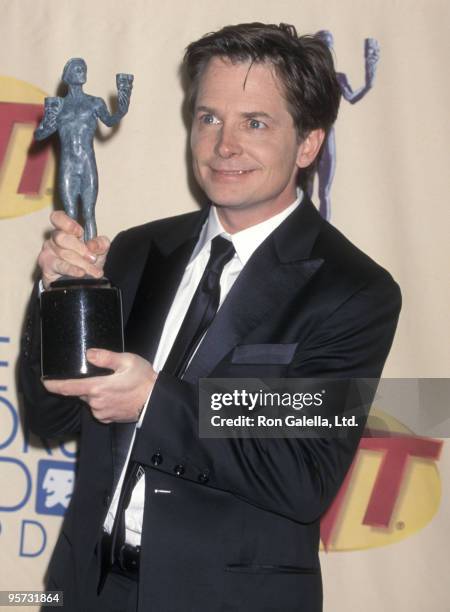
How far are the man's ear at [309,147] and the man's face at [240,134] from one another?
8 cm

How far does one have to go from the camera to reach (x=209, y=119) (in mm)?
1836

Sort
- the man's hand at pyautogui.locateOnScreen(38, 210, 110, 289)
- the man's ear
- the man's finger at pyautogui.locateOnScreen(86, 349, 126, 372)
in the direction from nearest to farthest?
1. the man's finger at pyautogui.locateOnScreen(86, 349, 126, 372)
2. the man's hand at pyautogui.locateOnScreen(38, 210, 110, 289)
3. the man's ear

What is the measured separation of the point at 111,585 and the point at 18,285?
46.8 inches

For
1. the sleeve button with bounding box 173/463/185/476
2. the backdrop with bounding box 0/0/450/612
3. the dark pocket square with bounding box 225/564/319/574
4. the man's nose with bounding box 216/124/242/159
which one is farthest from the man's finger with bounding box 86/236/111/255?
the backdrop with bounding box 0/0/450/612

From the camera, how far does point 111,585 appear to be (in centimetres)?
175

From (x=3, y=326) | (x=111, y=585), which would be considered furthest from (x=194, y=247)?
(x=3, y=326)

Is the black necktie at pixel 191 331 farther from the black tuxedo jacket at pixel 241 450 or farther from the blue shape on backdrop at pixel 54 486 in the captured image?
the blue shape on backdrop at pixel 54 486

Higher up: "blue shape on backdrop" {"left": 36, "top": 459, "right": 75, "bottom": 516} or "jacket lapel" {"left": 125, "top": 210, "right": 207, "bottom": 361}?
"jacket lapel" {"left": 125, "top": 210, "right": 207, "bottom": 361}

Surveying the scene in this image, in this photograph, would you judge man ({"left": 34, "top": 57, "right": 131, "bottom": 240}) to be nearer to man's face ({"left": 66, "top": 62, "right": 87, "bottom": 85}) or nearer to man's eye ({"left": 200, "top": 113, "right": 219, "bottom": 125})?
man's face ({"left": 66, "top": 62, "right": 87, "bottom": 85})

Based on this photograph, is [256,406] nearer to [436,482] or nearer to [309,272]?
[309,272]

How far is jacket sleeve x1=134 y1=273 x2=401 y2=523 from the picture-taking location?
5.16 ft

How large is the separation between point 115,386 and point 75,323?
0.49 ft

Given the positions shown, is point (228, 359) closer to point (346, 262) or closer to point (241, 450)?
point (241, 450)

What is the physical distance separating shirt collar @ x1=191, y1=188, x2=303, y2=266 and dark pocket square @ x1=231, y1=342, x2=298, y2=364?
224 mm
